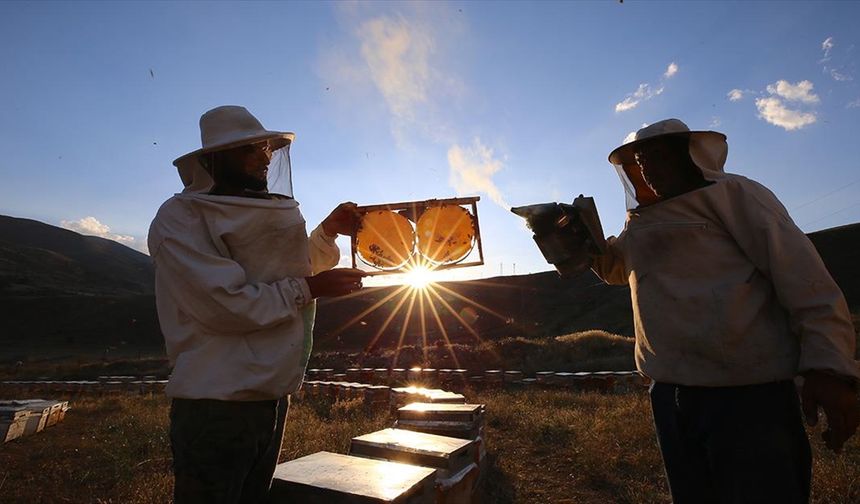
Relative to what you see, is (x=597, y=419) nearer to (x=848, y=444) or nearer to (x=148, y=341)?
(x=848, y=444)

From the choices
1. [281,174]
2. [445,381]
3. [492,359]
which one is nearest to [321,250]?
[281,174]

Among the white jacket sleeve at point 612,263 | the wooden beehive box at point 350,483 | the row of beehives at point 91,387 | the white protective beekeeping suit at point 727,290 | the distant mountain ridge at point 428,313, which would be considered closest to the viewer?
the white protective beekeeping suit at point 727,290

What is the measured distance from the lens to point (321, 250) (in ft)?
9.94

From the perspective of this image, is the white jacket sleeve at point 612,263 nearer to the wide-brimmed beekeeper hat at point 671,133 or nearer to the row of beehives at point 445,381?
the wide-brimmed beekeeper hat at point 671,133

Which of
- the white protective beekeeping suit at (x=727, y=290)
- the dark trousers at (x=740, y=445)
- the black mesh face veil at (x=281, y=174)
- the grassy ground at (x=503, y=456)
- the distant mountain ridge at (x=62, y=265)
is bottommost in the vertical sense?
the grassy ground at (x=503, y=456)

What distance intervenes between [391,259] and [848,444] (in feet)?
19.5

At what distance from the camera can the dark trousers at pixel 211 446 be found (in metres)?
2.01

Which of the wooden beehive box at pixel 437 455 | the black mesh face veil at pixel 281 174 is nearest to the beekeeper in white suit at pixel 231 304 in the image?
the black mesh face veil at pixel 281 174

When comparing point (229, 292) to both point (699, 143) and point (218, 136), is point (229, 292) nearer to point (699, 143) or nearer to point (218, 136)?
point (218, 136)

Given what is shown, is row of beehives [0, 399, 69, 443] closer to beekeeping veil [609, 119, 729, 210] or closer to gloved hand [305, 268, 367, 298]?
gloved hand [305, 268, 367, 298]

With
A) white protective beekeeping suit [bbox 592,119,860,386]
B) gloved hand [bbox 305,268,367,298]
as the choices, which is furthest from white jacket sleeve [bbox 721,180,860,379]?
gloved hand [bbox 305,268,367,298]

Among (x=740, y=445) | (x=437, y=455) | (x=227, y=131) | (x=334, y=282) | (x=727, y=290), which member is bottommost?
(x=437, y=455)

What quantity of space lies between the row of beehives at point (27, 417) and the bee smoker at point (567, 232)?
28.4ft

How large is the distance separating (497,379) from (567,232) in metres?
11.6
